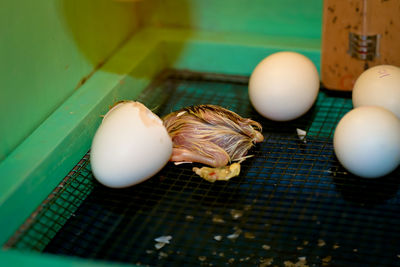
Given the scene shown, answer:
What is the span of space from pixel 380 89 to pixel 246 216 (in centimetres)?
39

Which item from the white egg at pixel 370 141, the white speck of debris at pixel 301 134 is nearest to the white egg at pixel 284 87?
the white speck of debris at pixel 301 134

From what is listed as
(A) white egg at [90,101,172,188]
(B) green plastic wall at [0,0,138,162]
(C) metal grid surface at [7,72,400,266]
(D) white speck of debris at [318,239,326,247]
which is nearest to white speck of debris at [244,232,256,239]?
(C) metal grid surface at [7,72,400,266]

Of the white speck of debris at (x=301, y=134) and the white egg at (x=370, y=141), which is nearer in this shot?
the white egg at (x=370, y=141)

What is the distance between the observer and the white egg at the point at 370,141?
93cm

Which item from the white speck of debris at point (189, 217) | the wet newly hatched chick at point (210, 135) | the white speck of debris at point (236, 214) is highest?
A: the wet newly hatched chick at point (210, 135)

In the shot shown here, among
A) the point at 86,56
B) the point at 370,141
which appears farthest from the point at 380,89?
the point at 86,56

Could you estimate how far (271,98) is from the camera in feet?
3.63

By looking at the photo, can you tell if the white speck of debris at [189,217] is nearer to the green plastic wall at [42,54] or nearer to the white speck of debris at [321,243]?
the white speck of debris at [321,243]

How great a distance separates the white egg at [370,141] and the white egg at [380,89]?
7 cm

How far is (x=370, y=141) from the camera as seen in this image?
3.05ft

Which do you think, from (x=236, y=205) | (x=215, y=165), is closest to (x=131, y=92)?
(x=215, y=165)

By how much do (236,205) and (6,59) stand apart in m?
0.52

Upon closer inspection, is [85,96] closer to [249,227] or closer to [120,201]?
[120,201]

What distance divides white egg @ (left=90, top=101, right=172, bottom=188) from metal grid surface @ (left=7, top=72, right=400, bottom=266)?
5cm
